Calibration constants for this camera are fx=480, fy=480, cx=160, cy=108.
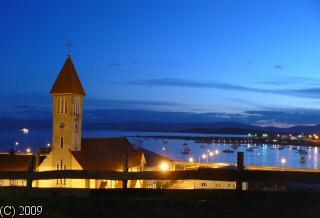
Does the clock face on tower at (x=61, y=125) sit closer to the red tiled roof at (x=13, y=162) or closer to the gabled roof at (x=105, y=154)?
the gabled roof at (x=105, y=154)

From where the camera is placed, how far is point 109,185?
36.4 meters

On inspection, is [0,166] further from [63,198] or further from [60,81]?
[63,198]

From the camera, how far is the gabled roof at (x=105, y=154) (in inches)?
1799

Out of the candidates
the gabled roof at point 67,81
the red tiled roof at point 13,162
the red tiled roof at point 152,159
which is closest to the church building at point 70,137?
the gabled roof at point 67,81

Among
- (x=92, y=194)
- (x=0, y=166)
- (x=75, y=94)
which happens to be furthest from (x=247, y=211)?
(x=0, y=166)

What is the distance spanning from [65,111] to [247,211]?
3845cm

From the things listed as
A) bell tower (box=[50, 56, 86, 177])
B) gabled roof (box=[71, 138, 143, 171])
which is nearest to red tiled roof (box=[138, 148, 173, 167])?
gabled roof (box=[71, 138, 143, 171])

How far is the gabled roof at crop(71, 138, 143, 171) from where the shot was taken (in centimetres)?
4569

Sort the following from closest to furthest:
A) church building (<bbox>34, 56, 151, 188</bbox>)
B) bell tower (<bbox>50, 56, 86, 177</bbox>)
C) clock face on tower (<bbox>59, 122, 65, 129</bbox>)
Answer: church building (<bbox>34, 56, 151, 188</bbox>)
bell tower (<bbox>50, 56, 86, 177</bbox>)
clock face on tower (<bbox>59, 122, 65, 129</bbox>)

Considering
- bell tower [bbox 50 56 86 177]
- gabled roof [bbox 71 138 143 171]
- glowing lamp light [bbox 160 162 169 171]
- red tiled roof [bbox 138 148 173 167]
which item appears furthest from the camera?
red tiled roof [bbox 138 148 173 167]

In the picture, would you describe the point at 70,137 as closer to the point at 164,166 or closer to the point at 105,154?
the point at 105,154

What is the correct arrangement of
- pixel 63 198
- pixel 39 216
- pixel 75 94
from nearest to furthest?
→ pixel 39 216, pixel 63 198, pixel 75 94

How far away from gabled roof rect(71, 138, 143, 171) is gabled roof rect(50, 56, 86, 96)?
19.1 ft

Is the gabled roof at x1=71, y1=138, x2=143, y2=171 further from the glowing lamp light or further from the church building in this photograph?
the glowing lamp light
